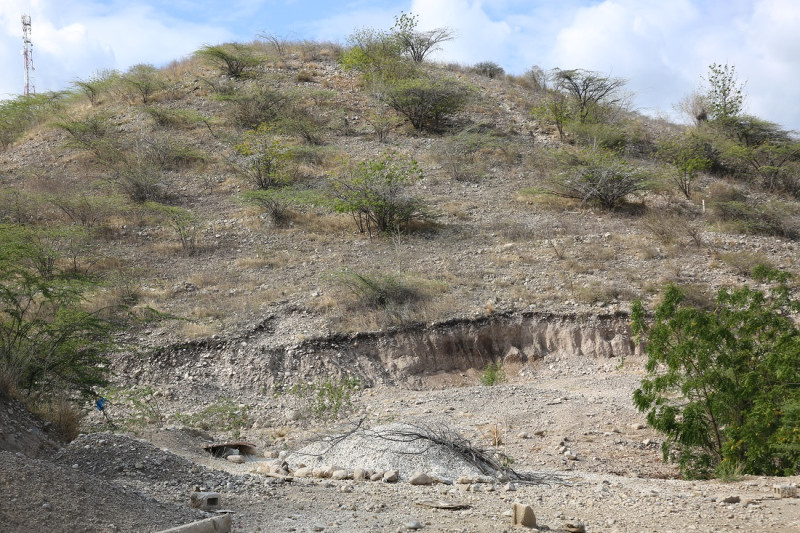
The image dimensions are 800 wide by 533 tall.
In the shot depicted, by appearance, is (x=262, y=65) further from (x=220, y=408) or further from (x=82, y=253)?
(x=220, y=408)

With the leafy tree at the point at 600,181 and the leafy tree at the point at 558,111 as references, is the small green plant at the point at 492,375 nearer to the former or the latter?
the leafy tree at the point at 600,181

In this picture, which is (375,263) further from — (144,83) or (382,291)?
(144,83)

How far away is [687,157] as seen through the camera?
68.3 feet

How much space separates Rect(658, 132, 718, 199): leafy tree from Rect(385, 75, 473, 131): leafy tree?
7128 mm

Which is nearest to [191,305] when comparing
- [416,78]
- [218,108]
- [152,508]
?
[152,508]

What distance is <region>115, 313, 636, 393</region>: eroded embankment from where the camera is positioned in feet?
38.6

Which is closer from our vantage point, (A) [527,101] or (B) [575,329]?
(B) [575,329]

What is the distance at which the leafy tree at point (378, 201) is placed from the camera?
16.6 m

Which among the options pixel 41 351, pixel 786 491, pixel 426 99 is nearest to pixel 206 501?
pixel 41 351

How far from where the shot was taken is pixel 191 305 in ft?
44.3

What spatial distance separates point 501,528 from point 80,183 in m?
18.6

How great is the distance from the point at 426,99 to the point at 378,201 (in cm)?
858

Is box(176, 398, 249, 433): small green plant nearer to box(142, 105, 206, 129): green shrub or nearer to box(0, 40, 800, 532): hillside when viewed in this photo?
box(0, 40, 800, 532): hillside

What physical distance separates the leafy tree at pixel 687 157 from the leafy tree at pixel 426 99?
7128 mm
